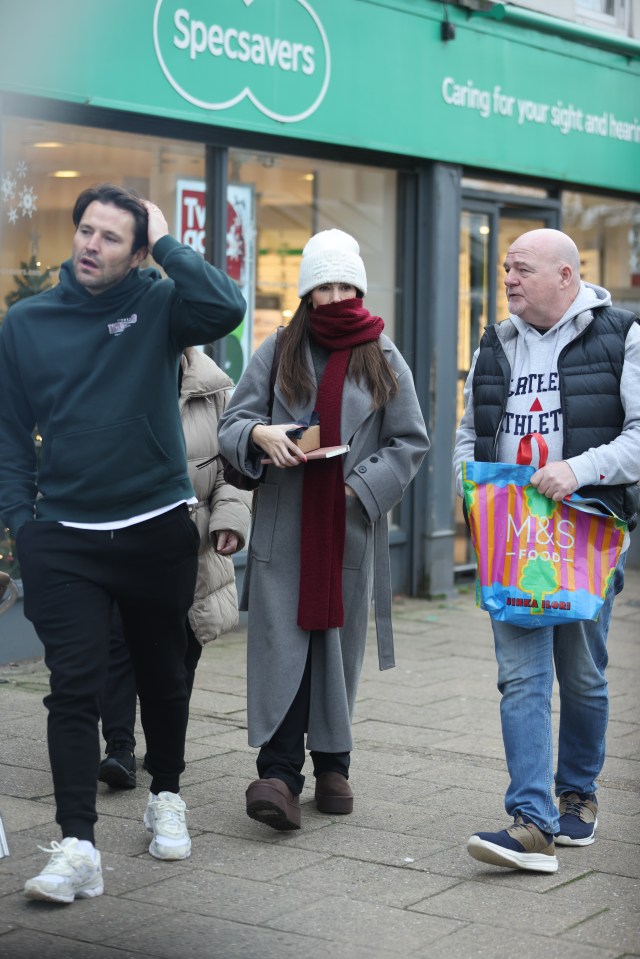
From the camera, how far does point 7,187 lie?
7574mm

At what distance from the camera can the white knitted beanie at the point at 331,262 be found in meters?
5.07

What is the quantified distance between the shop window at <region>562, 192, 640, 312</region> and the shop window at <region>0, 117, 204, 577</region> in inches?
182

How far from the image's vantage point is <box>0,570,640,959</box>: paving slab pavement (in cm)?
402

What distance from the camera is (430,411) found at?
1007 cm

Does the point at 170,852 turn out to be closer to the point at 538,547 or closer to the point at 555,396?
the point at 538,547

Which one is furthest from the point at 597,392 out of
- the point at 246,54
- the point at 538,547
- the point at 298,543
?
the point at 246,54

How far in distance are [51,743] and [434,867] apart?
1217 millimetres

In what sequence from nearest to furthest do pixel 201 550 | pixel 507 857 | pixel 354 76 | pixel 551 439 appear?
pixel 507 857
pixel 551 439
pixel 201 550
pixel 354 76

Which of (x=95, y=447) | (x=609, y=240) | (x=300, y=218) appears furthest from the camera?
(x=609, y=240)

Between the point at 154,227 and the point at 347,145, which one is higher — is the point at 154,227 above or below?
below

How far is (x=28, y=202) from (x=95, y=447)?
361cm

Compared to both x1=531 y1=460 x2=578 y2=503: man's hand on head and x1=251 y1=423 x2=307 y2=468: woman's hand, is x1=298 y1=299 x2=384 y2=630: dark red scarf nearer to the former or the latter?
x1=251 y1=423 x2=307 y2=468: woman's hand

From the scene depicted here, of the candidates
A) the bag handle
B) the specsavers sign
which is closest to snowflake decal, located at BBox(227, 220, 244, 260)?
the specsavers sign

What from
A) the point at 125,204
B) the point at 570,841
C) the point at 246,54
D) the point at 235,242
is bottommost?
the point at 570,841
